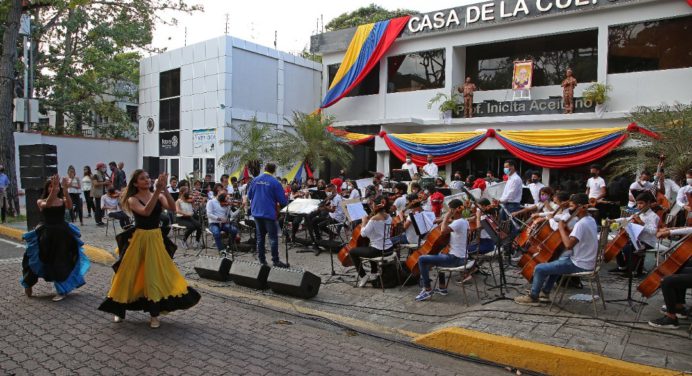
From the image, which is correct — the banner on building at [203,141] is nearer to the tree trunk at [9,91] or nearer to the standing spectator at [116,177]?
the standing spectator at [116,177]

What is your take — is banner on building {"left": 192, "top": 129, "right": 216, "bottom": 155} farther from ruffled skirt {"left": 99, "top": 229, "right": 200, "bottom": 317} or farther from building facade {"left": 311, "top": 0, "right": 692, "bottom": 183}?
ruffled skirt {"left": 99, "top": 229, "right": 200, "bottom": 317}

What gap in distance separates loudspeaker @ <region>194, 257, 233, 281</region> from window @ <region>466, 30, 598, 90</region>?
535 inches

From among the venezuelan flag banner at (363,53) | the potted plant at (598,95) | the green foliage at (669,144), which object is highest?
the venezuelan flag banner at (363,53)

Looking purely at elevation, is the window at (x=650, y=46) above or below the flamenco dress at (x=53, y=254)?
above

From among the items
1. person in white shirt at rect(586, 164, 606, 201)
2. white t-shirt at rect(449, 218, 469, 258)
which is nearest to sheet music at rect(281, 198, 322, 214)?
white t-shirt at rect(449, 218, 469, 258)

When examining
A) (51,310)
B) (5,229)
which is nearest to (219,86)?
(5,229)

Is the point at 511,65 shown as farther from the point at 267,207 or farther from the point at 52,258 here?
the point at 52,258

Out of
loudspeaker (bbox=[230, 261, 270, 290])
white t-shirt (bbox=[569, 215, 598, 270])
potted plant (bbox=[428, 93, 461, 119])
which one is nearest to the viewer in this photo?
white t-shirt (bbox=[569, 215, 598, 270])

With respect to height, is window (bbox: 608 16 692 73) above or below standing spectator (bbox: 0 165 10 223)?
above

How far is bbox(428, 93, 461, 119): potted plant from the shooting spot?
58.7 feet

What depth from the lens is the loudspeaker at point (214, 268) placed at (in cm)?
789

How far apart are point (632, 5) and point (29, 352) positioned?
16.6 meters

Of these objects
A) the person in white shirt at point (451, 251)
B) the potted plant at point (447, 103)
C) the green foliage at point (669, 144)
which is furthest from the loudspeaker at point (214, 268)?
the potted plant at point (447, 103)

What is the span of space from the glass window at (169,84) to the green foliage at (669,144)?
17.3 meters
